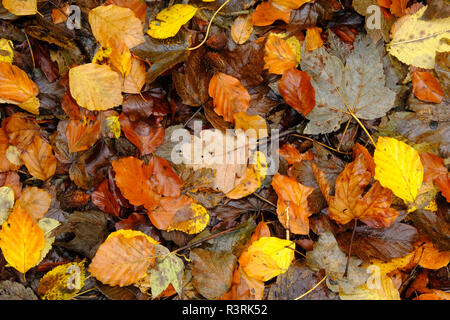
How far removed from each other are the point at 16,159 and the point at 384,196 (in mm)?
1302

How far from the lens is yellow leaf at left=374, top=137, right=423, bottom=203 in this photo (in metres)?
1.16

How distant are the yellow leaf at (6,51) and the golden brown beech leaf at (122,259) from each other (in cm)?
75

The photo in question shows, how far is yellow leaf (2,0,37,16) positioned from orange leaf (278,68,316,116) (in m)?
0.90

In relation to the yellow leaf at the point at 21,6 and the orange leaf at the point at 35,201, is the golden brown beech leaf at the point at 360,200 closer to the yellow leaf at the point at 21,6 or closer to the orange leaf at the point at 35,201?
the orange leaf at the point at 35,201

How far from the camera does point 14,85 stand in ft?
4.19

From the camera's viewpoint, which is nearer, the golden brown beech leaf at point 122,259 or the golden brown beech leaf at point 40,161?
the golden brown beech leaf at point 122,259

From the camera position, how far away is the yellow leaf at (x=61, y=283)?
1227 mm

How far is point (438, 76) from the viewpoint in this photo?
1250 millimetres

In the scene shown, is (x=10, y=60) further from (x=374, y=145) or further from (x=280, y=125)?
(x=374, y=145)

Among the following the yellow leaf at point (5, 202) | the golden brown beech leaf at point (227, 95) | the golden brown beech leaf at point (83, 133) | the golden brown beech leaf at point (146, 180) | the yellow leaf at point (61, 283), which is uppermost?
the golden brown beech leaf at point (227, 95)

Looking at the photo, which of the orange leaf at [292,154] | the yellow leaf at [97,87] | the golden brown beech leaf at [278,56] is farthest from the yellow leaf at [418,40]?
the yellow leaf at [97,87]

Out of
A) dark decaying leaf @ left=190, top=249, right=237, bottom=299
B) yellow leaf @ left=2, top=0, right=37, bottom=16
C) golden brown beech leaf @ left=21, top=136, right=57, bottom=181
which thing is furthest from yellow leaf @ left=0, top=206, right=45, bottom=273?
yellow leaf @ left=2, top=0, right=37, bottom=16

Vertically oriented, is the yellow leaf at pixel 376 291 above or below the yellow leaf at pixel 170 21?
below

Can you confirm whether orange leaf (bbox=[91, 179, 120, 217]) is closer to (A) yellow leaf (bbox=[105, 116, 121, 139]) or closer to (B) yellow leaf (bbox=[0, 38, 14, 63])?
(A) yellow leaf (bbox=[105, 116, 121, 139])
